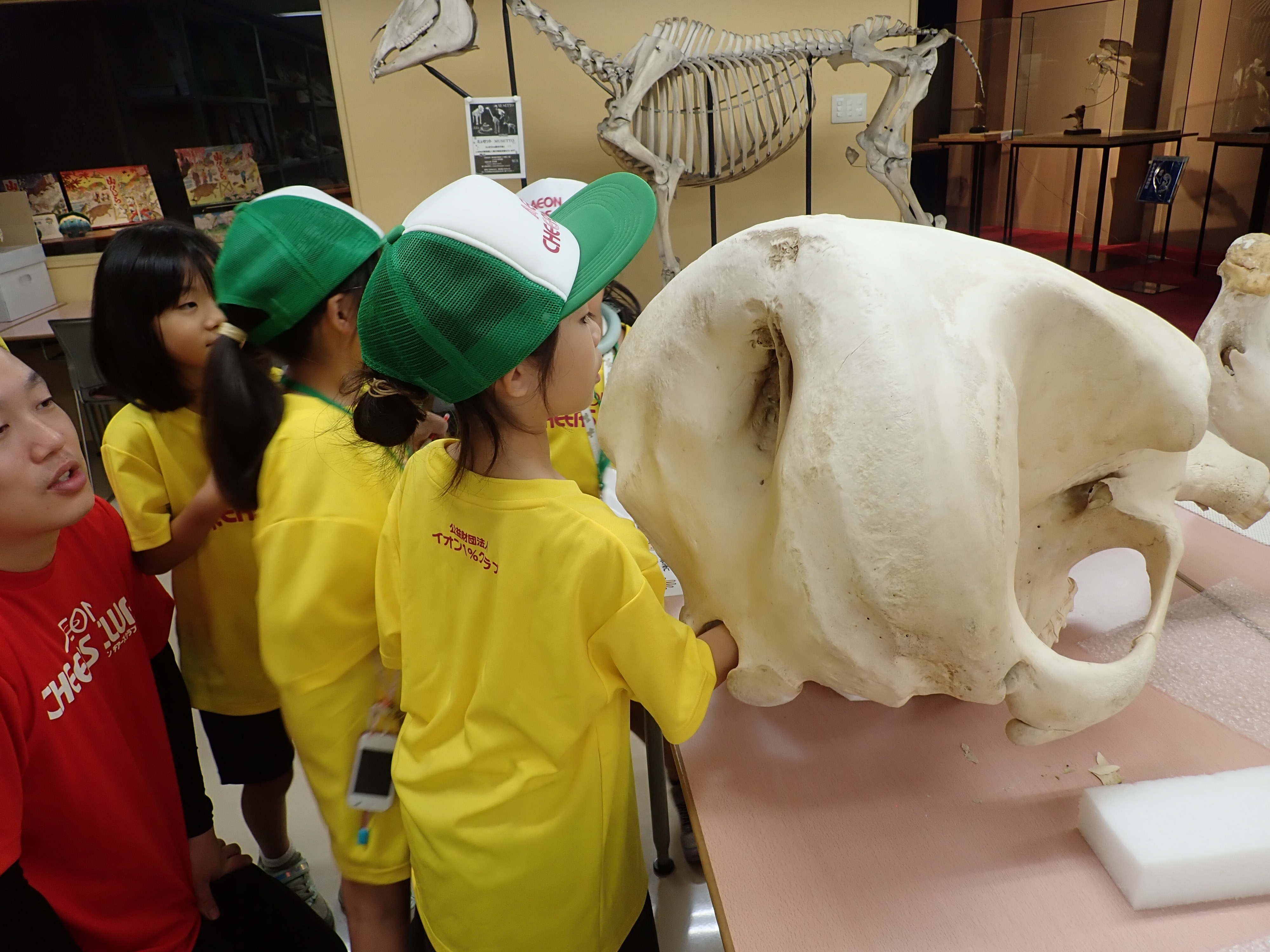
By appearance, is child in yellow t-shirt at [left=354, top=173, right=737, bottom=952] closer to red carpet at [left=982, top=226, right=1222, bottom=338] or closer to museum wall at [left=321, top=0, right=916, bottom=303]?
red carpet at [left=982, top=226, right=1222, bottom=338]

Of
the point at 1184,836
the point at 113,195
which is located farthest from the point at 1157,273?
the point at 113,195

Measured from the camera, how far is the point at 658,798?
58.8 inches

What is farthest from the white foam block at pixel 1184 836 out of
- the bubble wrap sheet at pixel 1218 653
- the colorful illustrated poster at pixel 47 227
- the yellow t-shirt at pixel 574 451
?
the colorful illustrated poster at pixel 47 227

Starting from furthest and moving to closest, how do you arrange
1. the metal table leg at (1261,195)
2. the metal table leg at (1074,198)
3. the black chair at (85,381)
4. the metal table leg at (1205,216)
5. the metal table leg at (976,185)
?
the black chair at (85,381) < the metal table leg at (976,185) < the metal table leg at (1074,198) < the metal table leg at (1205,216) < the metal table leg at (1261,195)

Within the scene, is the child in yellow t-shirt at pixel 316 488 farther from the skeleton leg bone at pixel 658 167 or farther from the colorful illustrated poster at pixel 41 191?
the colorful illustrated poster at pixel 41 191

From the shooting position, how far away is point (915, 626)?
28.6 inches

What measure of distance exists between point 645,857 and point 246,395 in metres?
0.88

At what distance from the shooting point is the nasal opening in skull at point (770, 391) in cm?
91

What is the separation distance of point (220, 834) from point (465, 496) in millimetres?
1387

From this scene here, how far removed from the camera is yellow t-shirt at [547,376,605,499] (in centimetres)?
138

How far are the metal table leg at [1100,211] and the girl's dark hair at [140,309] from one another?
2.32 meters

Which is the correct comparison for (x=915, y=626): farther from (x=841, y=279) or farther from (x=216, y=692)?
(x=216, y=692)

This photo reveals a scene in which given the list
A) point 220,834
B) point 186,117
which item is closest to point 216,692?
point 220,834

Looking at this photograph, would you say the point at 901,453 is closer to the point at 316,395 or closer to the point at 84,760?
the point at 316,395
